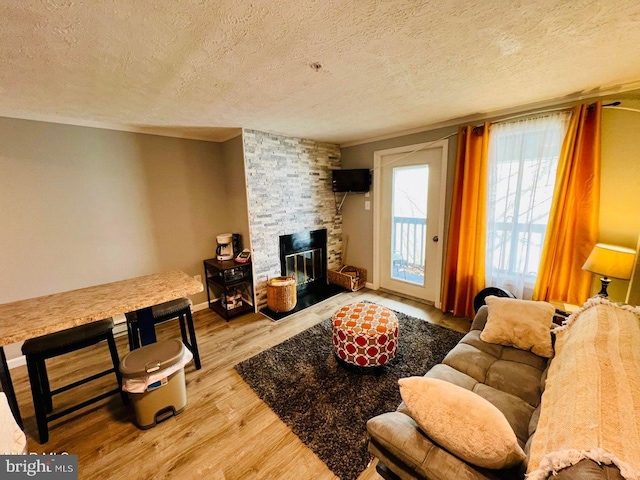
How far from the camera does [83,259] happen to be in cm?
257

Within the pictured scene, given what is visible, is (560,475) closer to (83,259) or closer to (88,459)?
(88,459)

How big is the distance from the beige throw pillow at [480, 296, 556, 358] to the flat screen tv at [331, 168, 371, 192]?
2293 millimetres

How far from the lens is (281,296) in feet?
10.3

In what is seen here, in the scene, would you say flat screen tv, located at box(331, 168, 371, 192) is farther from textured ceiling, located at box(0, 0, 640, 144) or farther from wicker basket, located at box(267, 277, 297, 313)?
wicker basket, located at box(267, 277, 297, 313)

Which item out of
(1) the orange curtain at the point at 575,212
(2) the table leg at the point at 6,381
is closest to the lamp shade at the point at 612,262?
(1) the orange curtain at the point at 575,212

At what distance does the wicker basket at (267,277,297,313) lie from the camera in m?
3.12

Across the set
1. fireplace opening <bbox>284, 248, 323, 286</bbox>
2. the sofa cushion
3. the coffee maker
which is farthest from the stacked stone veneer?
the sofa cushion

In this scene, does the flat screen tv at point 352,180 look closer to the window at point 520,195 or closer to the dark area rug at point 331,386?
the window at point 520,195

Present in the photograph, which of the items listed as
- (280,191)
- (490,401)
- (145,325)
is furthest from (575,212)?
(145,325)

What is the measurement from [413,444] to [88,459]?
1859 mm

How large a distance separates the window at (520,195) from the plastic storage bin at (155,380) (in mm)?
2978

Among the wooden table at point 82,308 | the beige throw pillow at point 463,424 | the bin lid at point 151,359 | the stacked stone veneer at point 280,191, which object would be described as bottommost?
the bin lid at point 151,359

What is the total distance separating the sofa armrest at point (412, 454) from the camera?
85cm

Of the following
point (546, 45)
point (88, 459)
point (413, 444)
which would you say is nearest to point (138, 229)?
point (88, 459)
